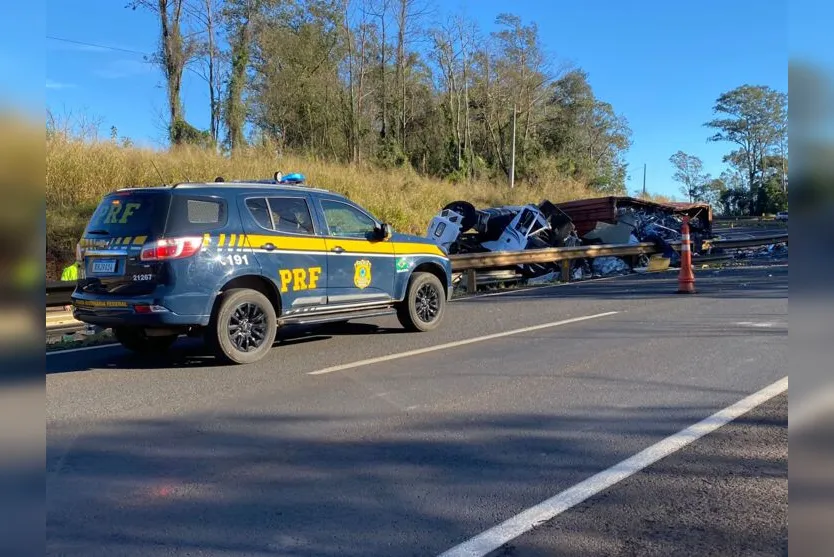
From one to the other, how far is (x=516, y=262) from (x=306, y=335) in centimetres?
827

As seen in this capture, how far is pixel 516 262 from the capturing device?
16625mm

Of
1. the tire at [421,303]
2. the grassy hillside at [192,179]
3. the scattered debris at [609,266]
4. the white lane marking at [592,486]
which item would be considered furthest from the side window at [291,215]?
the scattered debris at [609,266]

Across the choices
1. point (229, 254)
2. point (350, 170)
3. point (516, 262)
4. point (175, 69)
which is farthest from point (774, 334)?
point (175, 69)

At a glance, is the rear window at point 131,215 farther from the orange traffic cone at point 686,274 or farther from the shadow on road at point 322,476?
the orange traffic cone at point 686,274

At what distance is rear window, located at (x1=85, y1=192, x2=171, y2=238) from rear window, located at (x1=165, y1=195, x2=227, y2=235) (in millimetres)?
97

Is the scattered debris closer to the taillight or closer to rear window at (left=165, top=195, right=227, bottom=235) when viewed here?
rear window at (left=165, top=195, right=227, bottom=235)

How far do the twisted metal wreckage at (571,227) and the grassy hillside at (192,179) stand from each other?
5.81 m

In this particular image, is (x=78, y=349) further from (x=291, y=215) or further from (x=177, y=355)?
(x=291, y=215)

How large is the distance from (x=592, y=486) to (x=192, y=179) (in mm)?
19092

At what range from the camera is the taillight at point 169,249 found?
272 inches

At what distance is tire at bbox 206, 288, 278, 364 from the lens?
7312mm

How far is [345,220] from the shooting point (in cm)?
873
